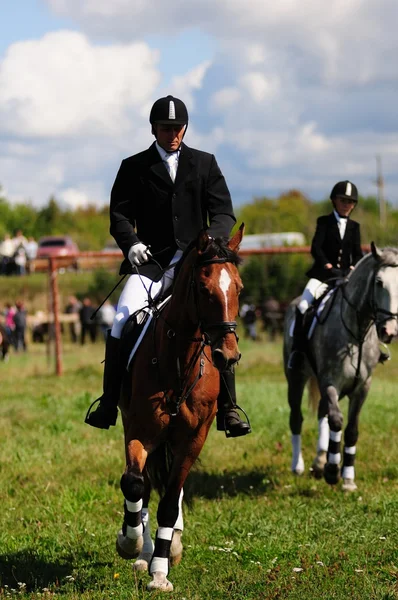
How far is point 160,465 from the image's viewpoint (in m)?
6.76

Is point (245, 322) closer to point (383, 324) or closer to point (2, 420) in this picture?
point (2, 420)

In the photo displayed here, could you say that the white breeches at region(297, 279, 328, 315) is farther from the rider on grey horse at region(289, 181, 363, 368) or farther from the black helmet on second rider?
the black helmet on second rider

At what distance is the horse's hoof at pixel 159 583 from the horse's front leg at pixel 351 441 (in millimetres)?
3785

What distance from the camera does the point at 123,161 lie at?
6.90m

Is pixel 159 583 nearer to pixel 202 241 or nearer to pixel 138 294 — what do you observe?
pixel 138 294

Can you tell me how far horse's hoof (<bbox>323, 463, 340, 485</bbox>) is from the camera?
945cm

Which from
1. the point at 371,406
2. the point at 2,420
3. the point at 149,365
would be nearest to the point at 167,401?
the point at 149,365

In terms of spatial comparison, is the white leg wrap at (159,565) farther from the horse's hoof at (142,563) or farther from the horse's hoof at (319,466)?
the horse's hoof at (319,466)

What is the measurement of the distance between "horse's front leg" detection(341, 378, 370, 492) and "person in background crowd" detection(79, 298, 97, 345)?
24.2 m

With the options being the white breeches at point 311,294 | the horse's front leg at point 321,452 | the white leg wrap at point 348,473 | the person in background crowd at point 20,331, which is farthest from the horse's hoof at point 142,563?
the person in background crowd at point 20,331

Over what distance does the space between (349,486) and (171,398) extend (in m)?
4.13

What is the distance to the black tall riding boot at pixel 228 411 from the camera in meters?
6.61

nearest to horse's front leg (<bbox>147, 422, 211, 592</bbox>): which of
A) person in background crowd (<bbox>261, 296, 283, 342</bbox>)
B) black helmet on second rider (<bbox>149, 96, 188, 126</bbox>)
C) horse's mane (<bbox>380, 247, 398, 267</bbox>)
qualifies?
black helmet on second rider (<bbox>149, 96, 188, 126</bbox>)

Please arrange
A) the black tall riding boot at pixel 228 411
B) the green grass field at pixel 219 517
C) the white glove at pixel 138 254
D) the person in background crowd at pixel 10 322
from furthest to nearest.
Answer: the person in background crowd at pixel 10 322 < the black tall riding boot at pixel 228 411 < the white glove at pixel 138 254 < the green grass field at pixel 219 517
